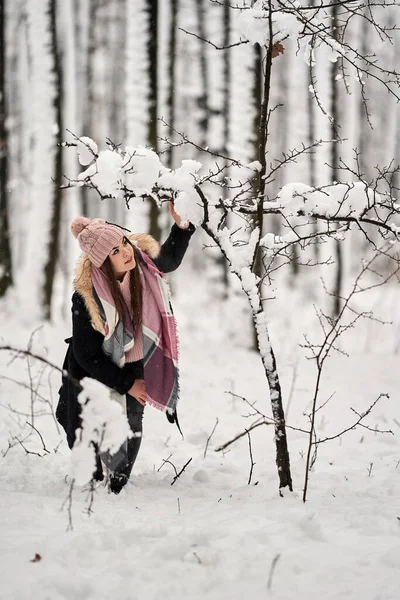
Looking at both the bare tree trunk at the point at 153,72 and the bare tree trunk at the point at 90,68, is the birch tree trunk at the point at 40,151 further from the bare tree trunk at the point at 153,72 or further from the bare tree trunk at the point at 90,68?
the bare tree trunk at the point at 90,68

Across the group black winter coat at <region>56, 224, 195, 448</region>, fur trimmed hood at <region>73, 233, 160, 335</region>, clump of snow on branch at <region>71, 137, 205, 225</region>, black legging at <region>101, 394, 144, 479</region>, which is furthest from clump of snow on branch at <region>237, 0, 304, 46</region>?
black legging at <region>101, 394, 144, 479</region>

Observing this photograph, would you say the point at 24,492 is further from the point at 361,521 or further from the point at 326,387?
A: the point at 326,387

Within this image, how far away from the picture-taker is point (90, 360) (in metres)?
2.87

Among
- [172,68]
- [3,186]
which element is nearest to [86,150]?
[3,186]

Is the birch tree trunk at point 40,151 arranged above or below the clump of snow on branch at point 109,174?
above

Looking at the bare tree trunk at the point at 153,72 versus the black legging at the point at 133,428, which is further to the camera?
the bare tree trunk at the point at 153,72

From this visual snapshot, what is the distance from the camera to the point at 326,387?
6.04 meters

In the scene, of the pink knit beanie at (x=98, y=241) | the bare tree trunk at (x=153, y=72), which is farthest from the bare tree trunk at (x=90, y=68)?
the pink knit beanie at (x=98, y=241)

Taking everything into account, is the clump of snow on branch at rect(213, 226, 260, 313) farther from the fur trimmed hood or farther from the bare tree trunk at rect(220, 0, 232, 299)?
the bare tree trunk at rect(220, 0, 232, 299)

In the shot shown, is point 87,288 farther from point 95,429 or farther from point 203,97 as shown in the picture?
point 203,97

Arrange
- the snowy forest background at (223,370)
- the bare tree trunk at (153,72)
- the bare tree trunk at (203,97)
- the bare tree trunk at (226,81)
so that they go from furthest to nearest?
the bare tree trunk at (203,97), the bare tree trunk at (226,81), the bare tree trunk at (153,72), the snowy forest background at (223,370)

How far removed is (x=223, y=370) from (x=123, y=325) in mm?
4088

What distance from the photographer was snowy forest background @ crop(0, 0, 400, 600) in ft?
6.74

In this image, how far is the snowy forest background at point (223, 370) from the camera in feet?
6.74
